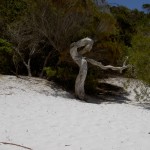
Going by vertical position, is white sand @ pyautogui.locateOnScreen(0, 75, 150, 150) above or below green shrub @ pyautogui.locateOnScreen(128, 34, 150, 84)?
below

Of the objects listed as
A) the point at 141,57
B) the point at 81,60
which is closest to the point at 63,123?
the point at 141,57

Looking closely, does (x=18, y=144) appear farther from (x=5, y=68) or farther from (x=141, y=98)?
(x=5, y=68)

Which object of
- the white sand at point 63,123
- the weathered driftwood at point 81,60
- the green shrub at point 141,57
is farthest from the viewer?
the weathered driftwood at point 81,60

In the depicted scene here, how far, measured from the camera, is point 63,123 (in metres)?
9.40

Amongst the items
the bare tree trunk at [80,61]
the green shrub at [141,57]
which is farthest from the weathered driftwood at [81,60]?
the green shrub at [141,57]

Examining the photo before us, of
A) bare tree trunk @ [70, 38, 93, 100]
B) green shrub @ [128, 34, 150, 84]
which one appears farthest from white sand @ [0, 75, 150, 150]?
green shrub @ [128, 34, 150, 84]

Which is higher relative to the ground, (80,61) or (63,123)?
(80,61)

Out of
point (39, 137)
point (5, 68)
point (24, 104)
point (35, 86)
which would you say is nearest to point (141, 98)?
point (35, 86)

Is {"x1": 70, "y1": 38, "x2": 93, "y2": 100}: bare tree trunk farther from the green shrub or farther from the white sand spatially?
the green shrub

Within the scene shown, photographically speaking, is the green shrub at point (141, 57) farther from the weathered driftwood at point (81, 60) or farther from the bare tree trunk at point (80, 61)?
the bare tree trunk at point (80, 61)

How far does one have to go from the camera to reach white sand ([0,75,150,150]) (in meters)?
7.69

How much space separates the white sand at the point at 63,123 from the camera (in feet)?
25.2

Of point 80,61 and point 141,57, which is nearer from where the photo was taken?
point 141,57

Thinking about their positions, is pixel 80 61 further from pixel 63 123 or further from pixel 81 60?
pixel 63 123
